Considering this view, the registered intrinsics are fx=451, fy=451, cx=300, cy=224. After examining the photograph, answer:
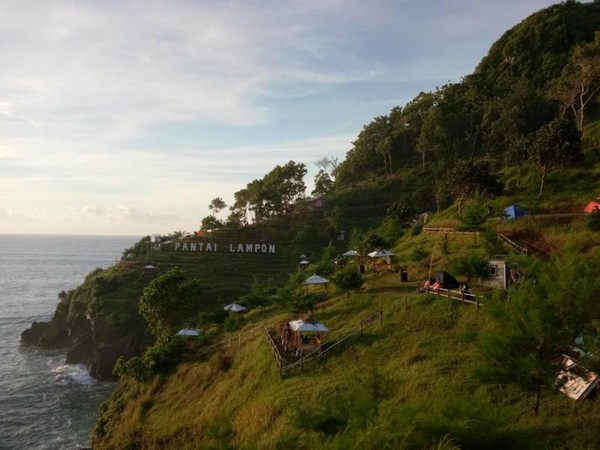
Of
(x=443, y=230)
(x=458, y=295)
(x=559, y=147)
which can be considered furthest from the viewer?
(x=559, y=147)

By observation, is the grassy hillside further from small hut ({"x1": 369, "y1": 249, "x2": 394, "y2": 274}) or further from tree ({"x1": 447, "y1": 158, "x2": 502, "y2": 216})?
tree ({"x1": 447, "y1": 158, "x2": 502, "y2": 216})

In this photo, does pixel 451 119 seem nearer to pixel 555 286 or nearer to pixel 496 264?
pixel 496 264

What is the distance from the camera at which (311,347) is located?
92.7 ft

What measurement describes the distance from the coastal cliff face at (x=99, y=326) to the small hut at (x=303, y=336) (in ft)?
96.2

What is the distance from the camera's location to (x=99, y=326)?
56.2m

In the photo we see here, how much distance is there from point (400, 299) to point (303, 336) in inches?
279

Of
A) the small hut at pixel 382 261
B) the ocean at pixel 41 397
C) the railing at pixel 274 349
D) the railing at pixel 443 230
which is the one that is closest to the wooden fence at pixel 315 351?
the railing at pixel 274 349

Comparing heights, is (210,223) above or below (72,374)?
above

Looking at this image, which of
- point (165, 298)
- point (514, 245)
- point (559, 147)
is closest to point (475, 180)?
point (559, 147)

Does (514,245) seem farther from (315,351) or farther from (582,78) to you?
(582,78)

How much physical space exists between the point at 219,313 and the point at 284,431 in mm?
24479

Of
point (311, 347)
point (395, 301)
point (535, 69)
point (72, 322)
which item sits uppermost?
point (535, 69)

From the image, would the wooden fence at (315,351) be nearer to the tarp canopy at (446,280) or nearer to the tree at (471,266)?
the tarp canopy at (446,280)

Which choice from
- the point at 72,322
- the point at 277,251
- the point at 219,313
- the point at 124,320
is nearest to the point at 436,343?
the point at 219,313
